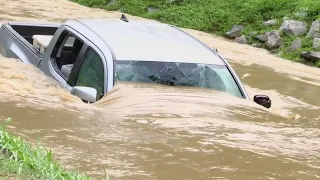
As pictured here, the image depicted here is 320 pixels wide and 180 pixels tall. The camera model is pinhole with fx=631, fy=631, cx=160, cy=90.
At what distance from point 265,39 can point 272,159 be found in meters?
11.9

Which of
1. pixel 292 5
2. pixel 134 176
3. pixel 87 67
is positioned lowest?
pixel 134 176

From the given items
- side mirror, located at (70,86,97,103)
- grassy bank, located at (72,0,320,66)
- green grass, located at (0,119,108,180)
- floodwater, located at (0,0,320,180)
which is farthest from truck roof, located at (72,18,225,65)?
grassy bank, located at (72,0,320,66)

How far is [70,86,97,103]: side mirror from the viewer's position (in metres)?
5.68

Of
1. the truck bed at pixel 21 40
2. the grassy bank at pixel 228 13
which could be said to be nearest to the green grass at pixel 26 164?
the truck bed at pixel 21 40

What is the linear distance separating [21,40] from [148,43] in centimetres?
219

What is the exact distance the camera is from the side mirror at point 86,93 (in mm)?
5680

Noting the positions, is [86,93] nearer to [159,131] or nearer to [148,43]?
[159,131]

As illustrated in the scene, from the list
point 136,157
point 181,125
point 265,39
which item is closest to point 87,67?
point 181,125

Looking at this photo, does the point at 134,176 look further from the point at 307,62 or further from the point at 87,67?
the point at 307,62

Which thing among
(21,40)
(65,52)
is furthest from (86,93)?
(21,40)

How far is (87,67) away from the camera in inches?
247

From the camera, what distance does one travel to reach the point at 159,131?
5.25 metres

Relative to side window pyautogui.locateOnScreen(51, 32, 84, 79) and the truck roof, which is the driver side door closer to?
the truck roof

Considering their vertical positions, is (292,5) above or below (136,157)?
above
